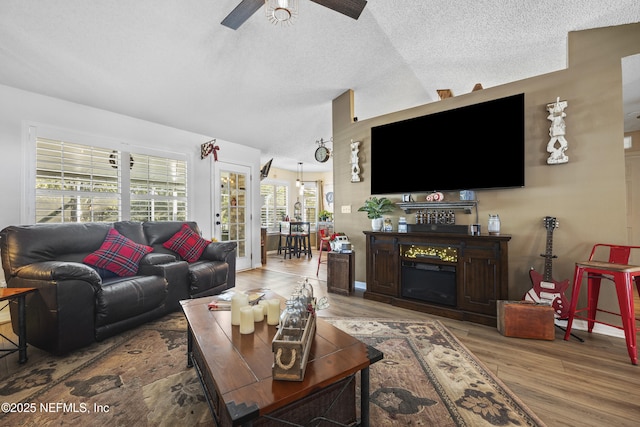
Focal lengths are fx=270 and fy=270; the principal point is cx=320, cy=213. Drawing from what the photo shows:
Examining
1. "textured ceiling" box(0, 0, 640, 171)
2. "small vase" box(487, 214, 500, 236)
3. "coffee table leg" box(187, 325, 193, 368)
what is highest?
"textured ceiling" box(0, 0, 640, 171)

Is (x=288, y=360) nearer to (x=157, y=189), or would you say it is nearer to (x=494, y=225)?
(x=494, y=225)

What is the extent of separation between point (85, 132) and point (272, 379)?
419 cm

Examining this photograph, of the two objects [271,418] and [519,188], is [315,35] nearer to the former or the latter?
[519,188]

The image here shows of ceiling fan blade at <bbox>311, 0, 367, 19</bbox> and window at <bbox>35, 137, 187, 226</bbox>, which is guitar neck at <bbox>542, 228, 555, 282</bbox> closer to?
ceiling fan blade at <bbox>311, 0, 367, 19</bbox>

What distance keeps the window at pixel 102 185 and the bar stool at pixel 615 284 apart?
5100mm

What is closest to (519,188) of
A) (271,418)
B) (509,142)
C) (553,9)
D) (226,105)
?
(509,142)

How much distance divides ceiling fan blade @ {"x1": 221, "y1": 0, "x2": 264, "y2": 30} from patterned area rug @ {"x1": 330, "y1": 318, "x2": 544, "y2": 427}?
267 cm

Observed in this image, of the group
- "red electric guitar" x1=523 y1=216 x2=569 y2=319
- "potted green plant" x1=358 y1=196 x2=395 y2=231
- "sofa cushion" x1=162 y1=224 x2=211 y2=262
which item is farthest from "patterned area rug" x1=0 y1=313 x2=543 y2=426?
"potted green plant" x1=358 y1=196 x2=395 y2=231

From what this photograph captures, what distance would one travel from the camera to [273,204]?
27.3 feet

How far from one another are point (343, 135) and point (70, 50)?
10.7ft

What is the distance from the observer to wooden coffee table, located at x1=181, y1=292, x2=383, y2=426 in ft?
3.05

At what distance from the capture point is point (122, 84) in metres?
3.16

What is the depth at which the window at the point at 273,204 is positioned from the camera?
26.6 feet

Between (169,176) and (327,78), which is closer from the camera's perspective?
(327,78)
